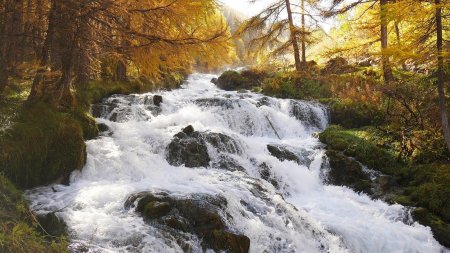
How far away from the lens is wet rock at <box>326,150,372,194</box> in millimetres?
11297

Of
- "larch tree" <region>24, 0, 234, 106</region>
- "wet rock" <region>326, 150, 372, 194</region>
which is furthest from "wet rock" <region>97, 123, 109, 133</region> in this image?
"wet rock" <region>326, 150, 372, 194</region>

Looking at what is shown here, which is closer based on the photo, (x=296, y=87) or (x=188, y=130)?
(x=188, y=130)

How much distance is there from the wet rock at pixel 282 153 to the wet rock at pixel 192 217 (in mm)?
4863

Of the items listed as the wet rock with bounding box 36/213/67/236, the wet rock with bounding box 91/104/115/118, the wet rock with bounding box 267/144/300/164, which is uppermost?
the wet rock with bounding box 91/104/115/118

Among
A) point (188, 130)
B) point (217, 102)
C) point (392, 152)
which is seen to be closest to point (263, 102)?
point (217, 102)

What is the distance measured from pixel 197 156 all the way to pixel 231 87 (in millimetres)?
14034

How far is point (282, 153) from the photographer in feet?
40.2

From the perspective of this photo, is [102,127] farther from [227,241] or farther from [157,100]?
[227,241]

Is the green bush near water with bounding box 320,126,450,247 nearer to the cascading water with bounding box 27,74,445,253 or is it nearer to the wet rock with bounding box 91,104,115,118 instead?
the cascading water with bounding box 27,74,445,253

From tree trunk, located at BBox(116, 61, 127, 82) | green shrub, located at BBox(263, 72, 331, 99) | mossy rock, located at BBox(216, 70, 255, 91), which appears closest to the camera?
tree trunk, located at BBox(116, 61, 127, 82)

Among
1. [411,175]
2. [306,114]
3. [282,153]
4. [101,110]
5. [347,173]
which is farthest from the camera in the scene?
[306,114]

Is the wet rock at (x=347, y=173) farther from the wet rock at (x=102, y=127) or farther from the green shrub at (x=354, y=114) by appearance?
the wet rock at (x=102, y=127)

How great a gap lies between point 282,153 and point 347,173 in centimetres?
203

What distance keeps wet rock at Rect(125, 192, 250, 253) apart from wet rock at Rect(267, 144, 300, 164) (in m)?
4.86
